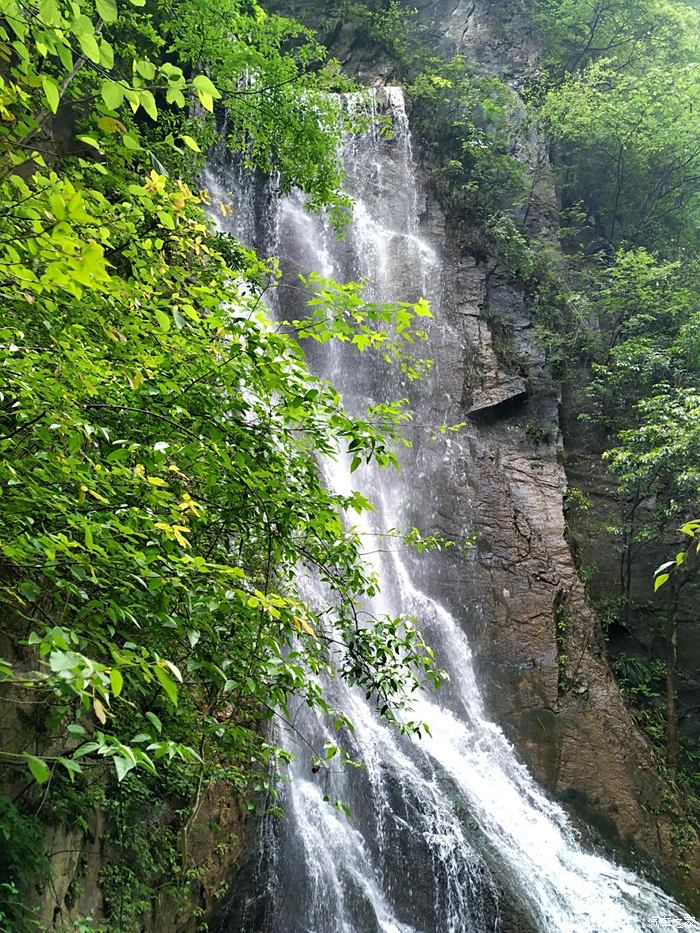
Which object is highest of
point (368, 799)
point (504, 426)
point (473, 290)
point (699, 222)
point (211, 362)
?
point (699, 222)

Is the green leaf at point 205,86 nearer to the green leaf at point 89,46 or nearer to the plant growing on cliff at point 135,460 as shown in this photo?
the plant growing on cliff at point 135,460

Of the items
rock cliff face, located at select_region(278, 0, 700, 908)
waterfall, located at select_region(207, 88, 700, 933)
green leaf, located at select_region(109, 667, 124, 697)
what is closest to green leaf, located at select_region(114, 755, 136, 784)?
green leaf, located at select_region(109, 667, 124, 697)

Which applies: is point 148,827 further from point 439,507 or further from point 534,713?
point 439,507

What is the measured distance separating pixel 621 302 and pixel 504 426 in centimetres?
378

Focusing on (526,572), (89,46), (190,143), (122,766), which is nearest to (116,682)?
(122,766)

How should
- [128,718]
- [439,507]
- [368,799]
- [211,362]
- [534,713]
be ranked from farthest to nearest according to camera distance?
[439,507] → [534,713] → [368,799] → [128,718] → [211,362]

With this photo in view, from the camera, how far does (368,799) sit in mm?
6527

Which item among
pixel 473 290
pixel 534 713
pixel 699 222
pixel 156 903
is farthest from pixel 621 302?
pixel 156 903

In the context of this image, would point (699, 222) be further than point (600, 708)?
Yes

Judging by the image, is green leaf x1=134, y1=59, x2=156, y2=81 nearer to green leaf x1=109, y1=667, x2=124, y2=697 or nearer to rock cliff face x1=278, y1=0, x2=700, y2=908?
green leaf x1=109, y1=667, x2=124, y2=697

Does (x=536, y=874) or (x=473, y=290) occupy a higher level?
(x=473, y=290)

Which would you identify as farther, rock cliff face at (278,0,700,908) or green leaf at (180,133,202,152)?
rock cliff face at (278,0,700,908)

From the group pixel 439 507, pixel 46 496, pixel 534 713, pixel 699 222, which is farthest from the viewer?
pixel 699 222

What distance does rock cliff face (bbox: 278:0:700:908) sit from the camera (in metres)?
8.57
